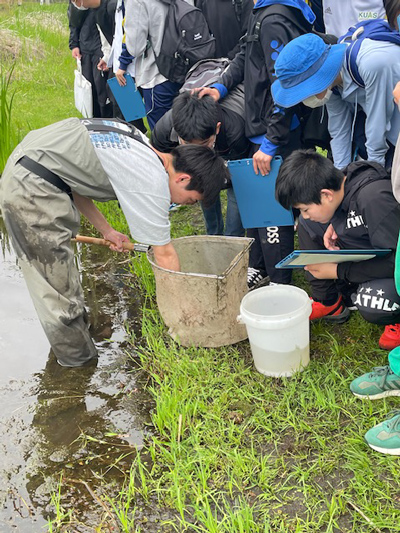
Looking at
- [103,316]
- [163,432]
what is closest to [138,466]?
[163,432]

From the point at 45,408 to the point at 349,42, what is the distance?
2292 millimetres

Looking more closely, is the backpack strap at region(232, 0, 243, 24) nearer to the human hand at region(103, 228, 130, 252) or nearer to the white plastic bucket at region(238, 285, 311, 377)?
the human hand at region(103, 228, 130, 252)

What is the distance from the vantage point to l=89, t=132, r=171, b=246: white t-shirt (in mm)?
2691

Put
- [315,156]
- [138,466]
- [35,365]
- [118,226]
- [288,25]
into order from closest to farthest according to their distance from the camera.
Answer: [138,466] < [315,156] < [288,25] < [35,365] < [118,226]

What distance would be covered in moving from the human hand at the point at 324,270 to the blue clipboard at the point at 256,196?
0.37 metres

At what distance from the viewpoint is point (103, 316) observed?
12.1 ft

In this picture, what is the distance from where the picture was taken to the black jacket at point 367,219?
8.57 feet

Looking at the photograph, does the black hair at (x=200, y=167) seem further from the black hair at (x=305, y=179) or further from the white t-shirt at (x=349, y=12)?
the white t-shirt at (x=349, y=12)

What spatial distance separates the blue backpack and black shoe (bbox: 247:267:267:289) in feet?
4.26

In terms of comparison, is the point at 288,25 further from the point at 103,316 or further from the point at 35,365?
the point at 35,365

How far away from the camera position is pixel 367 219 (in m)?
2.67

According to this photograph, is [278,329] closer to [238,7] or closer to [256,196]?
[256,196]

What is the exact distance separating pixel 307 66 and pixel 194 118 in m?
0.66

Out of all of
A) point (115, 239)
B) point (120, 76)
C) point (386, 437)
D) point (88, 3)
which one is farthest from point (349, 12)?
point (88, 3)
